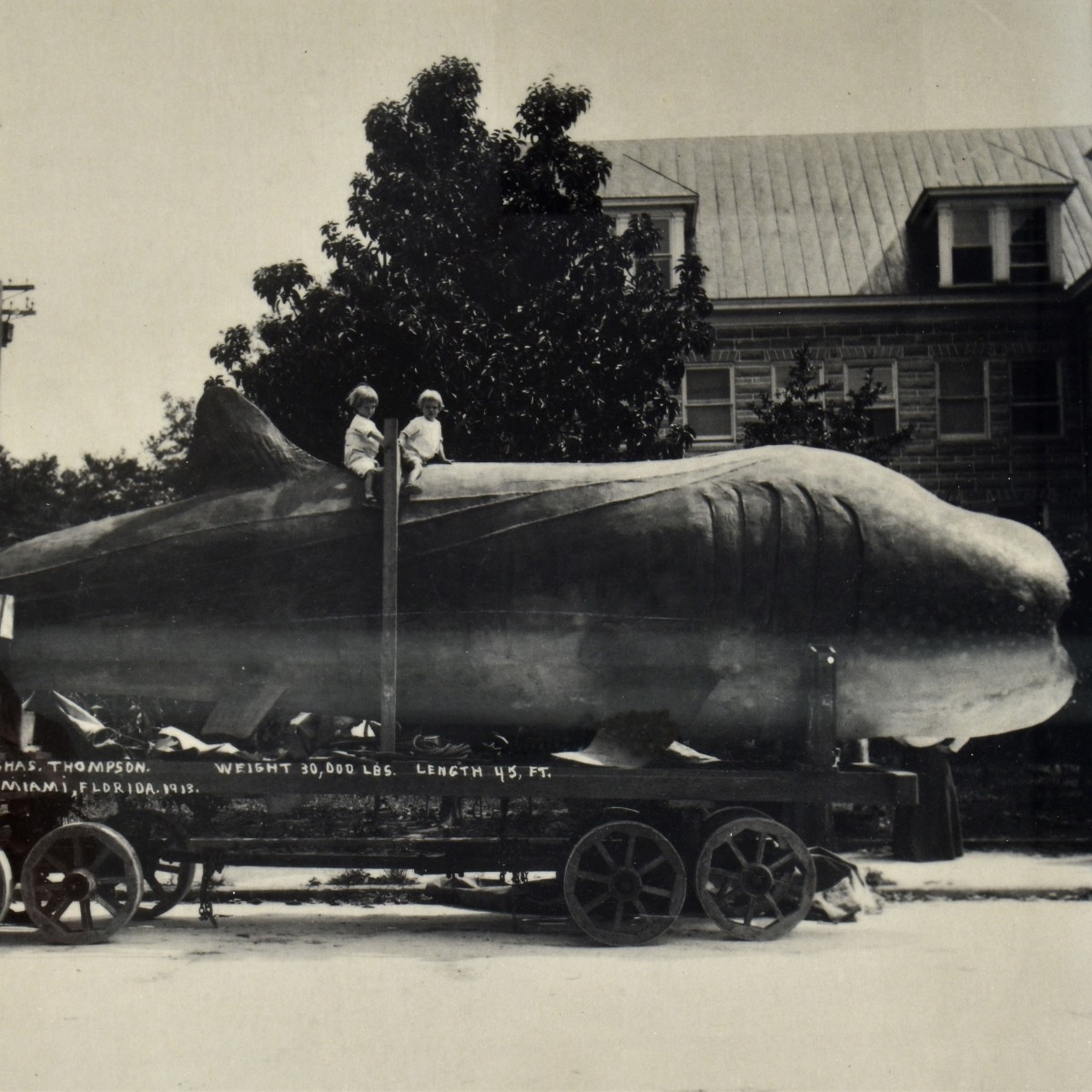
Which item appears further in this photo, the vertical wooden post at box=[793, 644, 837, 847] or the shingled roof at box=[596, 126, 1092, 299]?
the shingled roof at box=[596, 126, 1092, 299]

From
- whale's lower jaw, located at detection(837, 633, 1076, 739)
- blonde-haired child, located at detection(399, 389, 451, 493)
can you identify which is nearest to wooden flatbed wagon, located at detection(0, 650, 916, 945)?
whale's lower jaw, located at detection(837, 633, 1076, 739)

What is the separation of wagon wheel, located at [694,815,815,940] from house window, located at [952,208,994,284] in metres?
13.3

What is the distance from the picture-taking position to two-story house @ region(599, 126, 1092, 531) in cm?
1833

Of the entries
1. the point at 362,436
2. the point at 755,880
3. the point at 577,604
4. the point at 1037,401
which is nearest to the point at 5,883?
the point at 362,436

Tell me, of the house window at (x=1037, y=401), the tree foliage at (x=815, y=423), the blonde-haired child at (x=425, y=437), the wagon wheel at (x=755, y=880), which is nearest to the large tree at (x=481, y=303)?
the tree foliage at (x=815, y=423)

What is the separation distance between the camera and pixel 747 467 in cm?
850

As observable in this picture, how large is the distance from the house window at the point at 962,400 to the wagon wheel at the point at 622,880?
12.2 m

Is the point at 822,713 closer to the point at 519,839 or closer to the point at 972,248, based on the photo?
the point at 519,839

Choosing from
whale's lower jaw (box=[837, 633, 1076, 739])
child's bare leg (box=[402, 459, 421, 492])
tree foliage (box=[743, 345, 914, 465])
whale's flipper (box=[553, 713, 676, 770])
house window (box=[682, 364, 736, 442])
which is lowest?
whale's flipper (box=[553, 713, 676, 770])

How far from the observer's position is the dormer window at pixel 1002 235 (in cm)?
1917

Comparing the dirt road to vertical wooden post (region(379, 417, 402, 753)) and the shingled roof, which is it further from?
the shingled roof

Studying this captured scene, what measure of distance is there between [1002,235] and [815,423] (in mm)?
7063

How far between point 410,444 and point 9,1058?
420 cm

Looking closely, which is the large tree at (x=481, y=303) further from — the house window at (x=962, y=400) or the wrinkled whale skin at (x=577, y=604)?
the house window at (x=962, y=400)
